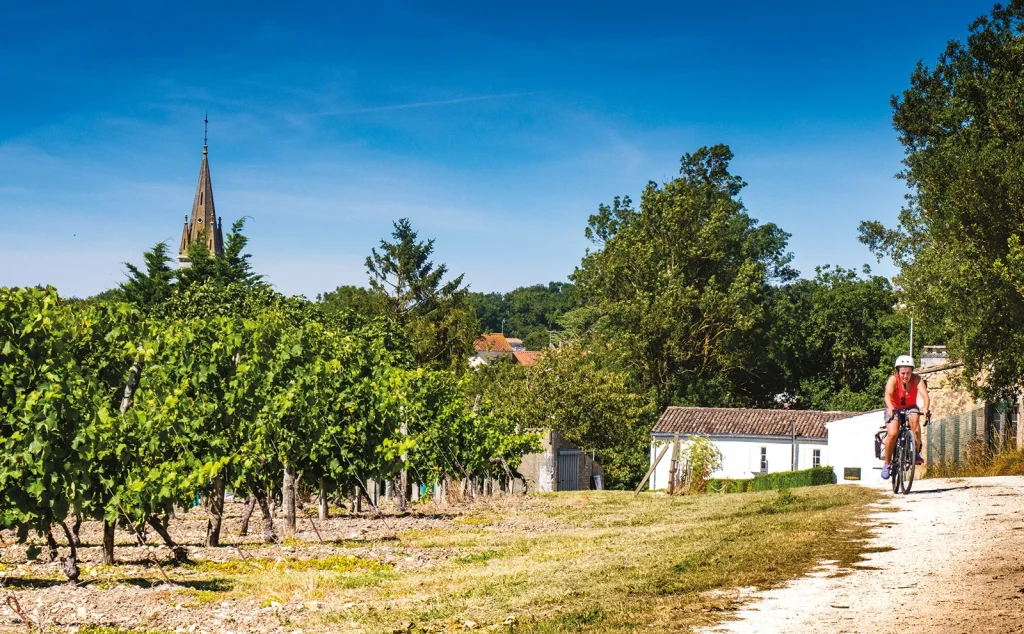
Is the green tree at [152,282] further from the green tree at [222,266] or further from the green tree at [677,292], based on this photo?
the green tree at [677,292]

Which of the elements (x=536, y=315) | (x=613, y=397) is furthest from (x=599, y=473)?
(x=536, y=315)

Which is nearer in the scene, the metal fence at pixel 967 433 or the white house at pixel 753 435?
the metal fence at pixel 967 433

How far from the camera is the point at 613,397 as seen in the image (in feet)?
183

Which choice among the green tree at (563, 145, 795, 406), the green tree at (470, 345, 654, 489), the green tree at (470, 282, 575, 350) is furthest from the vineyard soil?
the green tree at (470, 282, 575, 350)

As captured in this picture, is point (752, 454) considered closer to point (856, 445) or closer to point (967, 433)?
point (856, 445)

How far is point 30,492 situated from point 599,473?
43.4 meters

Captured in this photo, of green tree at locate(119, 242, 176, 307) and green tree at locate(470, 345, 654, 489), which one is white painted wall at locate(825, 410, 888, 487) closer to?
green tree at locate(470, 345, 654, 489)

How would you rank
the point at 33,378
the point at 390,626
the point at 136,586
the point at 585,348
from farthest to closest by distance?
the point at 585,348
the point at 33,378
the point at 136,586
the point at 390,626

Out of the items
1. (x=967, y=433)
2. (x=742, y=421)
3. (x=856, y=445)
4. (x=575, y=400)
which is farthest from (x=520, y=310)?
(x=967, y=433)

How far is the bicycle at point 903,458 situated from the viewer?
15.1 metres

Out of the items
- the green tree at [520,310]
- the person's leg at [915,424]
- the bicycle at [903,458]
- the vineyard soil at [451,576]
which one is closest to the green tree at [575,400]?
the vineyard soil at [451,576]

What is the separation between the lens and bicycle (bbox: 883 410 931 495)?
1512 cm

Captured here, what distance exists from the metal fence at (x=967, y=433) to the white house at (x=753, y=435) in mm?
30007

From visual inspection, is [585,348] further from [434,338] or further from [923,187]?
[923,187]
